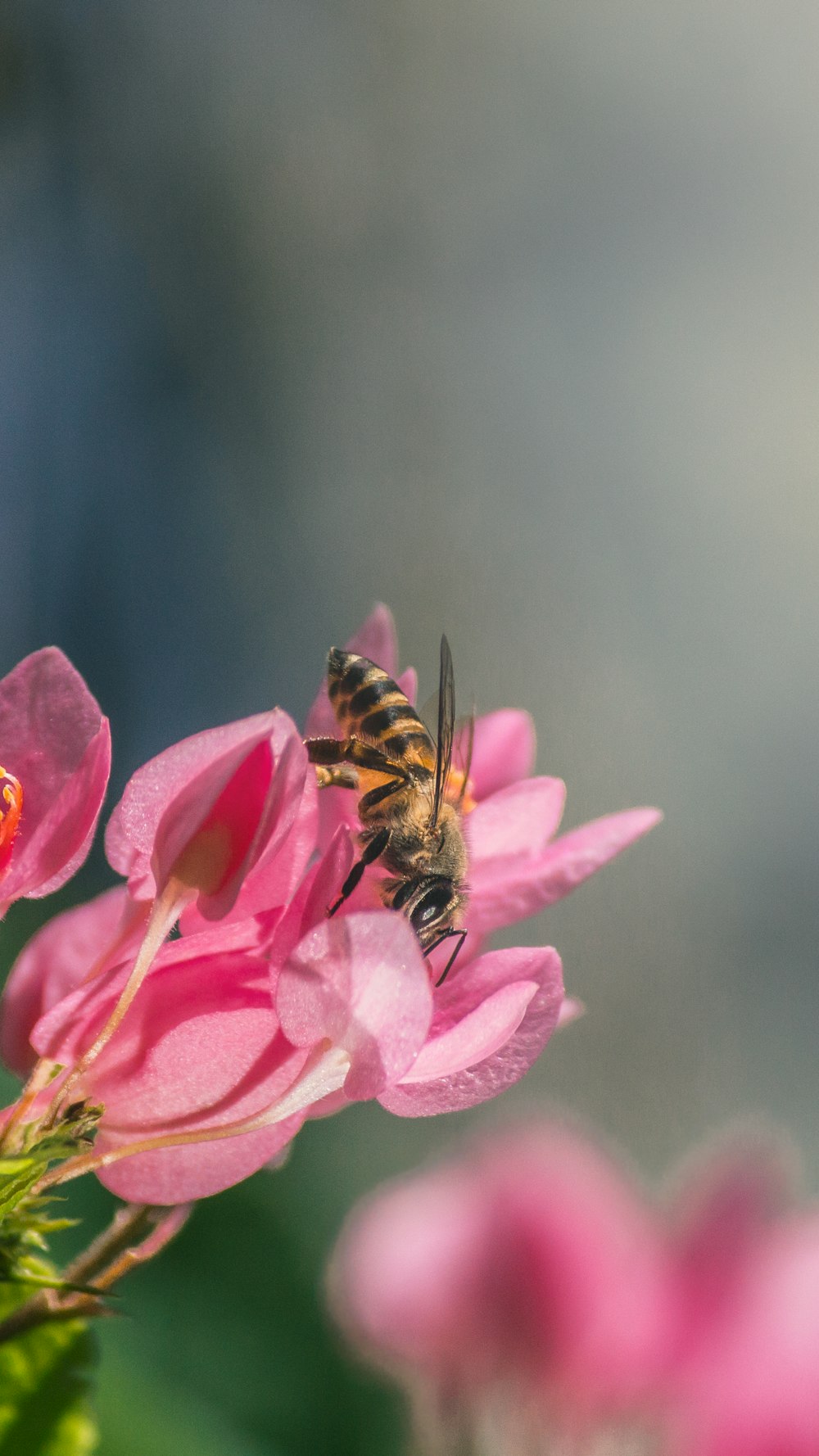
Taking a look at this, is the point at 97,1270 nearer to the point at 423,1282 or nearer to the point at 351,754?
the point at 351,754

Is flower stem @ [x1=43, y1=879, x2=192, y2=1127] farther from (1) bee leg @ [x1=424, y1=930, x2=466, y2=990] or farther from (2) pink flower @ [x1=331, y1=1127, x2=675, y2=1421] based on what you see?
(2) pink flower @ [x1=331, y1=1127, x2=675, y2=1421]

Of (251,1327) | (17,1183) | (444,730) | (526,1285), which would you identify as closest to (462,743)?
(444,730)

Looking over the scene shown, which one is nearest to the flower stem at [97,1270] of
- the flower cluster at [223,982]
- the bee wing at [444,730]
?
the flower cluster at [223,982]

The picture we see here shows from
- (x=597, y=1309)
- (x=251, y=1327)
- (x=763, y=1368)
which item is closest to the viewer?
(x=763, y=1368)

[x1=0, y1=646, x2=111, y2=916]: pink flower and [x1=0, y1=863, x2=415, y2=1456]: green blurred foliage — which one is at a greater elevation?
[x1=0, y1=646, x2=111, y2=916]: pink flower

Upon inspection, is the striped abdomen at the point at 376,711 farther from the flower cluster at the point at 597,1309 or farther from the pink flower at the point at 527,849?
the flower cluster at the point at 597,1309

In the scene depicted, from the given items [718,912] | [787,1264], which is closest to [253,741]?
[787,1264]

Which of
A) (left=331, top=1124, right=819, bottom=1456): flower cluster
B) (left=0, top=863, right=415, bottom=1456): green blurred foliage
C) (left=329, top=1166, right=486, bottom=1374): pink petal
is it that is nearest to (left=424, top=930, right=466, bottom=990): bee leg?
(left=331, top=1124, right=819, bottom=1456): flower cluster

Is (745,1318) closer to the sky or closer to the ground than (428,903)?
closer to the ground
